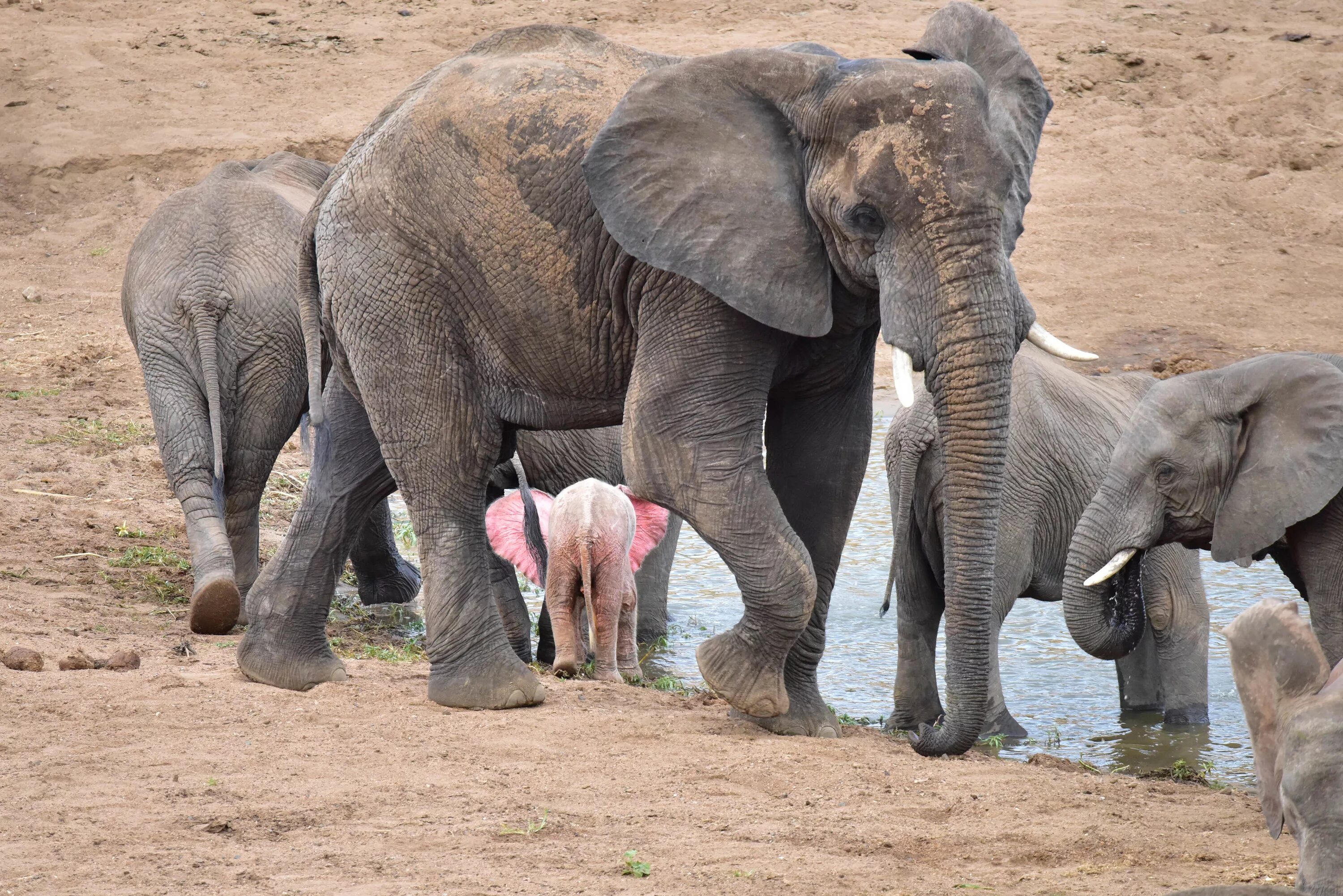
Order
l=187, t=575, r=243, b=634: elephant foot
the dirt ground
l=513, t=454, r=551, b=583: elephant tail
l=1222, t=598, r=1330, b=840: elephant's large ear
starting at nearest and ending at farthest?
l=1222, t=598, r=1330, b=840: elephant's large ear, the dirt ground, l=187, t=575, r=243, b=634: elephant foot, l=513, t=454, r=551, b=583: elephant tail

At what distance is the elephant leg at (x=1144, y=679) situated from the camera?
22.2ft

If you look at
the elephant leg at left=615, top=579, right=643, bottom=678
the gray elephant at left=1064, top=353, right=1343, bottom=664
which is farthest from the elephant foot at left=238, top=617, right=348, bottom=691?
the gray elephant at left=1064, top=353, right=1343, bottom=664

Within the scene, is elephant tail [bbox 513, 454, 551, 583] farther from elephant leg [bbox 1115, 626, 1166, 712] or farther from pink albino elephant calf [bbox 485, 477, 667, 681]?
elephant leg [bbox 1115, 626, 1166, 712]

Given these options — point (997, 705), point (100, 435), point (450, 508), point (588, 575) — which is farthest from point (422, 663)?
point (100, 435)

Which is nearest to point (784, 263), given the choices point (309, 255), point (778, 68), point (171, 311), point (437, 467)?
point (778, 68)

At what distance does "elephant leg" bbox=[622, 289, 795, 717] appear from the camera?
457 cm

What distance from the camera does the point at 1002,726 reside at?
6.34m

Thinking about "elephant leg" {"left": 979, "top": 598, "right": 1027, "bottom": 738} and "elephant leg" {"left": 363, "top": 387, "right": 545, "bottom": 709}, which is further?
"elephant leg" {"left": 979, "top": 598, "right": 1027, "bottom": 738}

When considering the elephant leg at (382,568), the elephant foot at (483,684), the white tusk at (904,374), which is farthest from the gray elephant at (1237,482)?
the elephant leg at (382,568)

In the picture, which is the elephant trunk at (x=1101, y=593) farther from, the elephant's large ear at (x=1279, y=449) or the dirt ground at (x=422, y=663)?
the dirt ground at (x=422, y=663)

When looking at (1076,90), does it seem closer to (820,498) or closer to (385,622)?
(385,622)

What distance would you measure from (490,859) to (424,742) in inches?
42.7

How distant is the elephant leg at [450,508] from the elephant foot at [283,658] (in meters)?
0.50

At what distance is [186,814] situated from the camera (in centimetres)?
398
